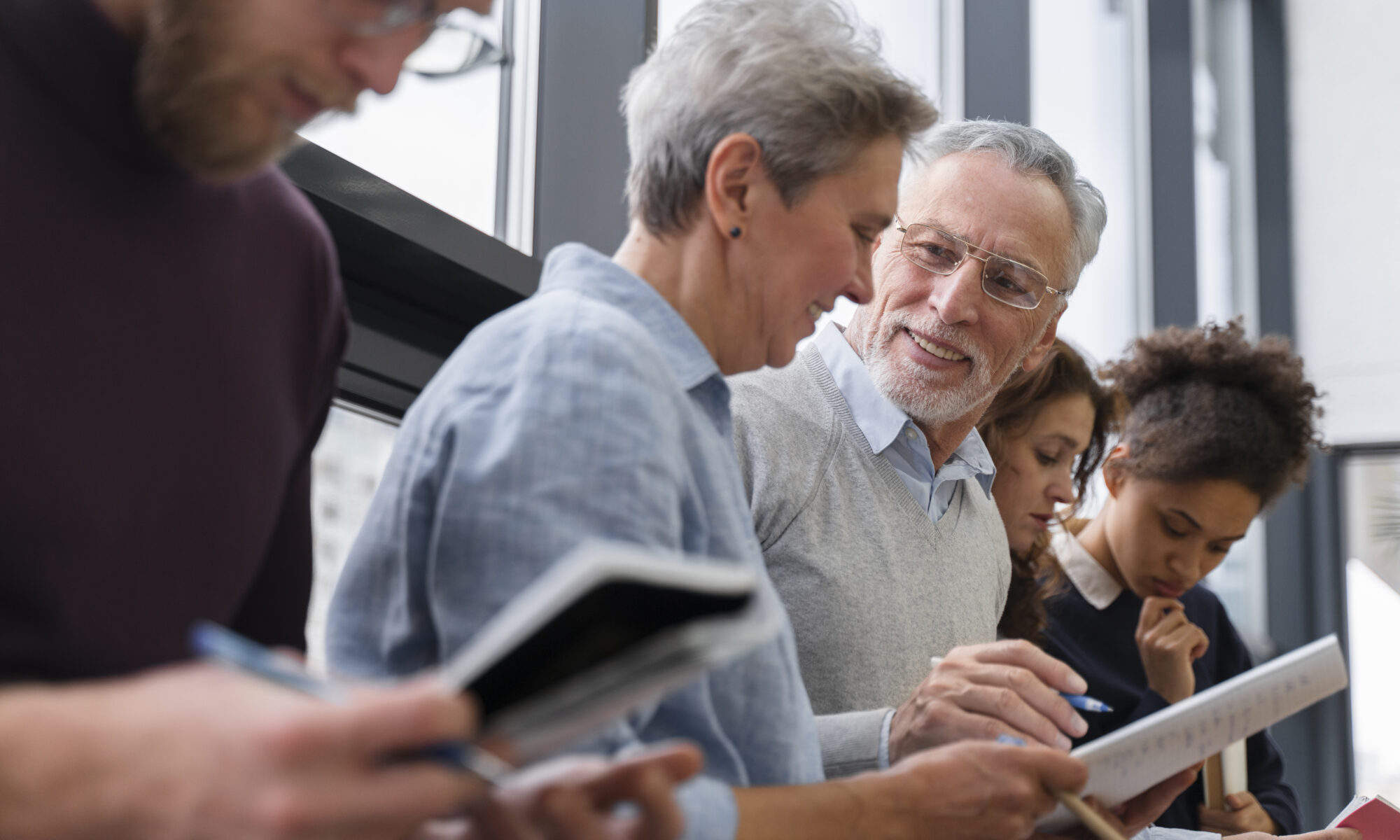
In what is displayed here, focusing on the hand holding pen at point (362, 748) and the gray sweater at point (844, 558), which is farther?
the gray sweater at point (844, 558)

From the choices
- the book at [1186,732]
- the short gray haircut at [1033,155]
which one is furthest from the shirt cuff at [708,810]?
the short gray haircut at [1033,155]

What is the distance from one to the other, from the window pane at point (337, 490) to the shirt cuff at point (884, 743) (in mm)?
744

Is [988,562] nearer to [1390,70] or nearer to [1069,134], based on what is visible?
[1069,134]

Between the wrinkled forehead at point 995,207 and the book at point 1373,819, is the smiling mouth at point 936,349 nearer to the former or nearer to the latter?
the wrinkled forehead at point 995,207

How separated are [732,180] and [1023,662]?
578 mm

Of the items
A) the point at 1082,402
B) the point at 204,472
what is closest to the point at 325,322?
the point at 204,472

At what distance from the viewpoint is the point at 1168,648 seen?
250 cm

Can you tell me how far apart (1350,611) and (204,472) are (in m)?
5.84

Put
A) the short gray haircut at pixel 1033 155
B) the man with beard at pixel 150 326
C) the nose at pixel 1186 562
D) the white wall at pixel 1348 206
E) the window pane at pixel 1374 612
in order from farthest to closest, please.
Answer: the white wall at pixel 1348 206
the window pane at pixel 1374 612
the nose at pixel 1186 562
the short gray haircut at pixel 1033 155
the man with beard at pixel 150 326

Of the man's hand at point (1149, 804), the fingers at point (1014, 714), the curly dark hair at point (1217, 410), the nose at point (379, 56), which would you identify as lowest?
the curly dark hair at point (1217, 410)

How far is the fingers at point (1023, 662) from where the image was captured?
4.37 feet

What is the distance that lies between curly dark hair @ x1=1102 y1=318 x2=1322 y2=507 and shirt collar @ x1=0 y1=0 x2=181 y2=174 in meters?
2.13

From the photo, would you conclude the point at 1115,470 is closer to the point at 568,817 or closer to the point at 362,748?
the point at 568,817

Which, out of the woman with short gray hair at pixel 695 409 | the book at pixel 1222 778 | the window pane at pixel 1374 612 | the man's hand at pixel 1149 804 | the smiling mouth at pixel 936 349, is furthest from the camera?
the window pane at pixel 1374 612
